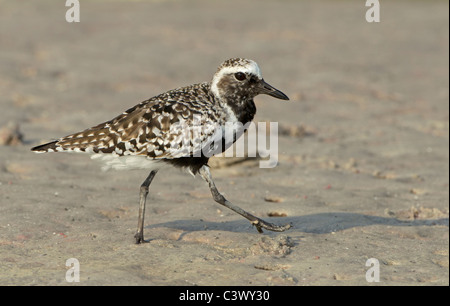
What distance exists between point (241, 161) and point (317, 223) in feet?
8.28

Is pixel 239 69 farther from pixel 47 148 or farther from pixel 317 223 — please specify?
pixel 47 148

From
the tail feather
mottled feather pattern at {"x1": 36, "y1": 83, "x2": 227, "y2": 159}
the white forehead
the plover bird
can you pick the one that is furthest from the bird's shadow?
the white forehead

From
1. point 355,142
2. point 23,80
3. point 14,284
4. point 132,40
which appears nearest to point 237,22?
point 132,40

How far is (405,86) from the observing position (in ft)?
51.0

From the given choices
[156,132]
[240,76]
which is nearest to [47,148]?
[156,132]

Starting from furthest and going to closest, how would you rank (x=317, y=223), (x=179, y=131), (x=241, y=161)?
(x=241, y=161) → (x=317, y=223) → (x=179, y=131)

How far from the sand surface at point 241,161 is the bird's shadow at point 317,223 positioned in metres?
0.03

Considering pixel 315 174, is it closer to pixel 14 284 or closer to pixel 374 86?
pixel 14 284

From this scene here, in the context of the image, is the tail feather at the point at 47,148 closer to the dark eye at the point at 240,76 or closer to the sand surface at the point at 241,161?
the sand surface at the point at 241,161

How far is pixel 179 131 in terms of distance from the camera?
6898 millimetres

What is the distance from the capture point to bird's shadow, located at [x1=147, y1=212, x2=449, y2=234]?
7531mm

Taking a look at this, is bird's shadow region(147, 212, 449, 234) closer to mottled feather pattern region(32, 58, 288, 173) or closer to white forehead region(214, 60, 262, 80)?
mottled feather pattern region(32, 58, 288, 173)

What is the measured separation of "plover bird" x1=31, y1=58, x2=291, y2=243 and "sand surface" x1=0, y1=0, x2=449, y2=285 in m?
0.63

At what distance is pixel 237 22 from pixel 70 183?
13.2m
